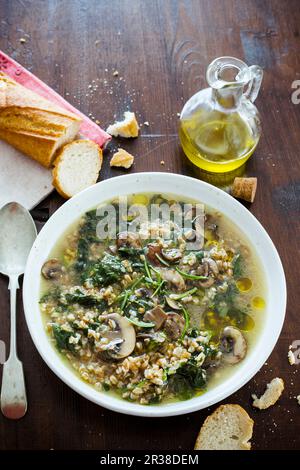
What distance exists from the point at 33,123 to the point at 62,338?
119 centimetres

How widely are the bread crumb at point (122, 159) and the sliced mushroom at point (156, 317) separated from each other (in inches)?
36.9

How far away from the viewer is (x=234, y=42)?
387 centimetres

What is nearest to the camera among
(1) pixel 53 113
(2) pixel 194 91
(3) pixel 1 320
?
(3) pixel 1 320

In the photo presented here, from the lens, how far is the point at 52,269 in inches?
118

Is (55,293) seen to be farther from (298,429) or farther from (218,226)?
(298,429)

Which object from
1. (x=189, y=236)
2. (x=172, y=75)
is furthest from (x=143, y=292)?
(x=172, y=75)

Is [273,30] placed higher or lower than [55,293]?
higher

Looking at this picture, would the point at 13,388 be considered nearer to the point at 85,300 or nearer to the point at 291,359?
the point at 85,300

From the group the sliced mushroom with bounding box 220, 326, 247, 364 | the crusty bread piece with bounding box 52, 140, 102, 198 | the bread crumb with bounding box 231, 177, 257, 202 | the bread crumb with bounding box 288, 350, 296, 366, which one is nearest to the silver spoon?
the crusty bread piece with bounding box 52, 140, 102, 198

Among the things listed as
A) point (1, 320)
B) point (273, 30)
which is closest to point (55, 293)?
point (1, 320)

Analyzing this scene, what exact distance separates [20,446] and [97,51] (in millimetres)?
2306

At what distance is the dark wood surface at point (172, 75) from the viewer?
10.00ft

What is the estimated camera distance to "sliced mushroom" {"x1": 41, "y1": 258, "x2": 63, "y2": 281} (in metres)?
2.99

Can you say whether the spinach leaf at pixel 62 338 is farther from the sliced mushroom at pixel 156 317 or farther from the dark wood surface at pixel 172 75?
the sliced mushroom at pixel 156 317
